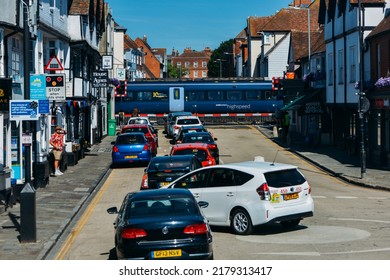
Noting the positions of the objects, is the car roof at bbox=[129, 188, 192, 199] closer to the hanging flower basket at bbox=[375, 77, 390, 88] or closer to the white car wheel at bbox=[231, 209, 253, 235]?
the white car wheel at bbox=[231, 209, 253, 235]

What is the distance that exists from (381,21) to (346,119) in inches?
318

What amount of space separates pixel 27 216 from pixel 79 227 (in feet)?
9.40

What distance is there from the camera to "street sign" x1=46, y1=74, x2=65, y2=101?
1034 inches

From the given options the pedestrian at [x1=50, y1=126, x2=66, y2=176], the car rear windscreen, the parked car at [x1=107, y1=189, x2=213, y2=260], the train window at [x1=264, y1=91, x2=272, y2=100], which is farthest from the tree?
the parked car at [x1=107, y1=189, x2=213, y2=260]

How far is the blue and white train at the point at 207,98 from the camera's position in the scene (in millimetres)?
66438

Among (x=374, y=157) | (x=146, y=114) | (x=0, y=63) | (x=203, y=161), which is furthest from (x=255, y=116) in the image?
(x=0, y=63)

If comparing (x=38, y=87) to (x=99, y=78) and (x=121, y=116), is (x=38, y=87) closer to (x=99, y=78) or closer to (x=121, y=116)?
(x=99, y=78)

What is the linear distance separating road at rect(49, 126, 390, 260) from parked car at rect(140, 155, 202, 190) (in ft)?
5.56

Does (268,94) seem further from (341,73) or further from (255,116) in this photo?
(341,73)

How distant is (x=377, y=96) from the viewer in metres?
33.5

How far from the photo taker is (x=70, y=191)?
26.2 m

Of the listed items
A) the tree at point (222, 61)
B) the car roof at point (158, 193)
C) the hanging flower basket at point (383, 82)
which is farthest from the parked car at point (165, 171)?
the tree at point (222, 61)

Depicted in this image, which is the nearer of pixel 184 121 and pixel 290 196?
pixel 290 196

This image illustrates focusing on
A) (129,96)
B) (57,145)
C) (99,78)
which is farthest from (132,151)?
(129,96)
